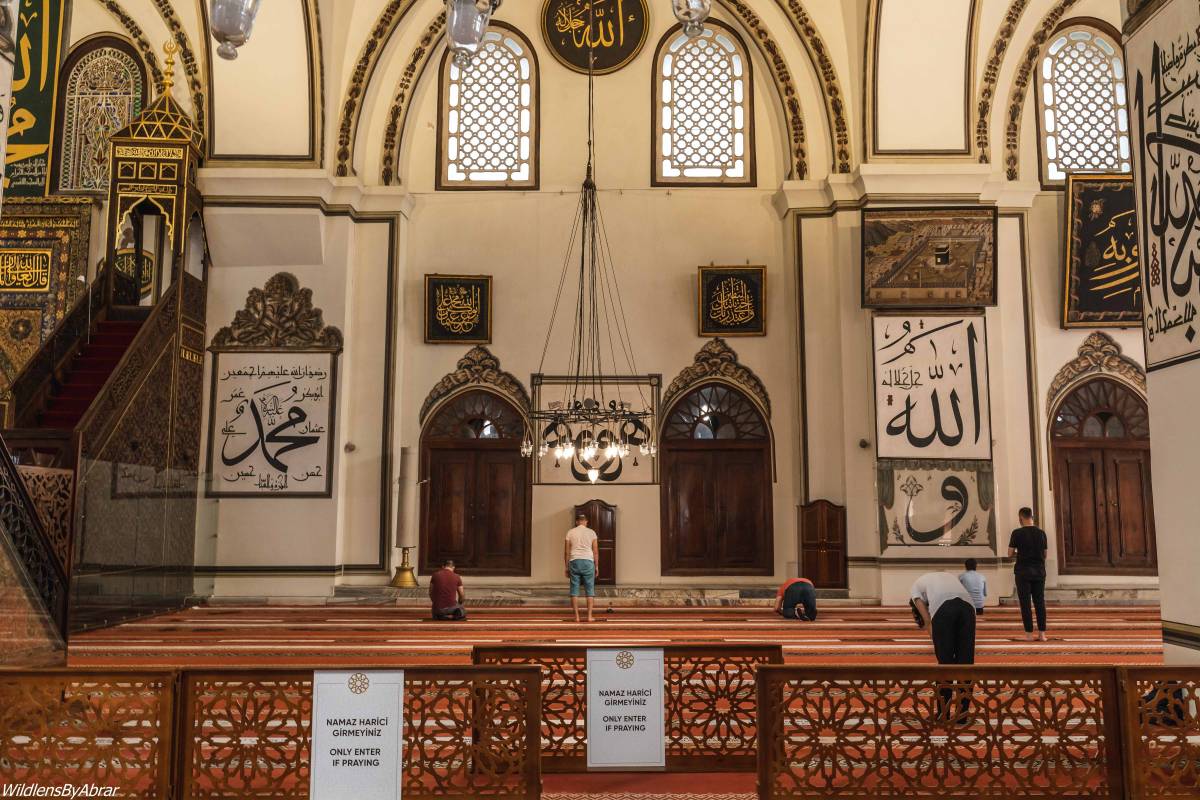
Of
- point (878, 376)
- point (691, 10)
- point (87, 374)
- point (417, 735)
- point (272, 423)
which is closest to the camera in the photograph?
point (417, 735)

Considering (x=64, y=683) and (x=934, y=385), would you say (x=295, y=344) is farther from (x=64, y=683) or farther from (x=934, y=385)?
(x=64, y=683)

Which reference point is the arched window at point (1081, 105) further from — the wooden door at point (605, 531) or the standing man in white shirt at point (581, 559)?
the standing man in white shirt at point (581, 559)

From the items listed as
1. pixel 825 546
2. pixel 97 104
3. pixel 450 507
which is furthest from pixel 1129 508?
pixel 97 104

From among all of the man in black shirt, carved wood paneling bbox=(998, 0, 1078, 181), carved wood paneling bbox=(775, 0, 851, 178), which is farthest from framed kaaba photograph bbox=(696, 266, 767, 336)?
the man in black shirt

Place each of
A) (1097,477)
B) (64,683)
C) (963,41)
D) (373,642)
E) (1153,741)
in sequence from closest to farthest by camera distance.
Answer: (64,683), (1153,741), (373,642), (963,41), (1097,477)

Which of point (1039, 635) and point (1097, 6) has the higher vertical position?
point (1097, 6)

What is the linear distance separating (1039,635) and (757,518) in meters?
3.31

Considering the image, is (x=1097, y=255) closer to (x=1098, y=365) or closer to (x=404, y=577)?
(x=1098, y=365)

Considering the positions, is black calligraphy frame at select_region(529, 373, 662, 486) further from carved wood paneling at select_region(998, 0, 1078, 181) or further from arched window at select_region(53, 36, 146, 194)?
arched window at select_region(53, 36, 146, 194)

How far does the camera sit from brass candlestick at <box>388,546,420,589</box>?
8664 mm

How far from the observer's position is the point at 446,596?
23.2 feet

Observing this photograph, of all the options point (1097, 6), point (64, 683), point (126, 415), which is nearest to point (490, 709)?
point (64, 683)

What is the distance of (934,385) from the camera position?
862 cm

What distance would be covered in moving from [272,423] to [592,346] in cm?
291
